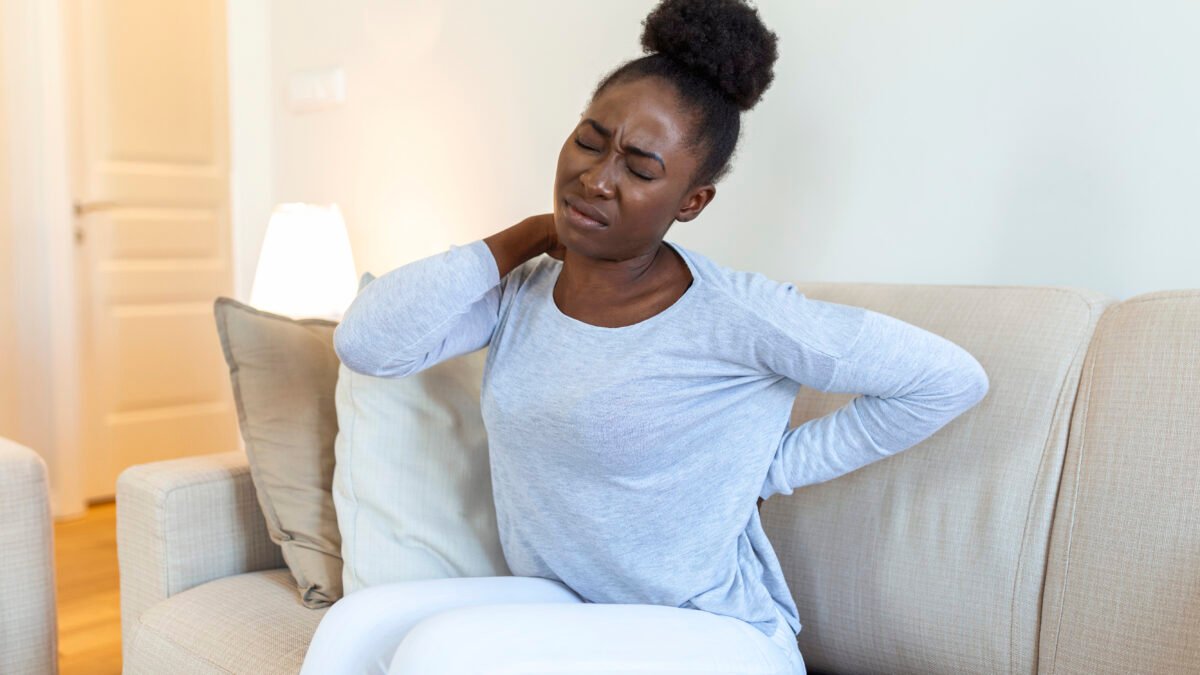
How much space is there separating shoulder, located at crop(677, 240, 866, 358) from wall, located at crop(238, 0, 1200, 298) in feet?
1.60

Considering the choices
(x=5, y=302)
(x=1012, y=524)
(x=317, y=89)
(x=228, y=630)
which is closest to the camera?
(x=1012, y=524)

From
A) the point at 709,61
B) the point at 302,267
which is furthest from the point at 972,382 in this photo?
the point at 302,267

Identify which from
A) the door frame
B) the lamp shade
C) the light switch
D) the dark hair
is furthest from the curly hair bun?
the door frame

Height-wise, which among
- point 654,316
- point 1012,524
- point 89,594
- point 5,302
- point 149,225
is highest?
point 654,316

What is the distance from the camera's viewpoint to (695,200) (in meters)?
1.17

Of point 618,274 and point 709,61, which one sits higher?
point 709,61

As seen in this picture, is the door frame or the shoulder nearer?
the shoulder

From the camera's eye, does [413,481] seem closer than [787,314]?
No

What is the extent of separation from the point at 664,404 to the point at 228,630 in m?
0.67

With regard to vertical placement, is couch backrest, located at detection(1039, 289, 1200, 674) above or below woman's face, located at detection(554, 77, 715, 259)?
below

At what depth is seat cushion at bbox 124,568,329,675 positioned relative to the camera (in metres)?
1.33

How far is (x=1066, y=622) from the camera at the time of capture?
1.16m

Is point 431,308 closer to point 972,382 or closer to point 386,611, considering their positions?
point 386,611

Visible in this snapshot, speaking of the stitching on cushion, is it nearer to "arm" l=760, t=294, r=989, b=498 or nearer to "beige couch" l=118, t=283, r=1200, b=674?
"beige couch" l=118, t=283, r=1200, b=674
